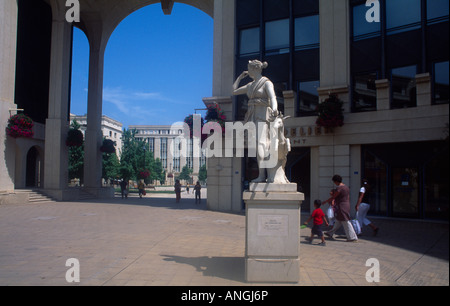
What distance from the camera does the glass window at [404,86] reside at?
13.3 m

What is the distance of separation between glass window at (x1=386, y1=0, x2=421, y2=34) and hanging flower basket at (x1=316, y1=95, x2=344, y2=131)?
12.7 feet

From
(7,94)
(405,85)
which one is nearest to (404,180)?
(405,85)

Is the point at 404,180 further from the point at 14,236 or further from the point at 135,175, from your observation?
the point at 135,175

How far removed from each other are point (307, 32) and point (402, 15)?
4.12 meters

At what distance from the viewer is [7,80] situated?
18.1 meters

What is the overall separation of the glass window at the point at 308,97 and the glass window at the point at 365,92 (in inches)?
68.2

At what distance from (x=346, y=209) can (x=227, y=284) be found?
510 cm

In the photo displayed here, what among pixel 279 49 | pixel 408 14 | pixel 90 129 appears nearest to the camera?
pixel 408 14

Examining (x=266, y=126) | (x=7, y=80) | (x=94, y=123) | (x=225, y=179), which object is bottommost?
(x=225, y=179)

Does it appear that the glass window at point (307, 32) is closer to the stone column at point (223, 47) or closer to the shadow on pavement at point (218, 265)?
the stone column at point (223, 47)

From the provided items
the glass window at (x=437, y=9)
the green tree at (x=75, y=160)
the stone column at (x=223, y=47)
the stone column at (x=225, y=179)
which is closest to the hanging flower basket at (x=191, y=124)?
the stone column at (x=225, y=179)

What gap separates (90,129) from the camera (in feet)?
83.0

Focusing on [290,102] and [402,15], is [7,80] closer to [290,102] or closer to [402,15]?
[290,102]

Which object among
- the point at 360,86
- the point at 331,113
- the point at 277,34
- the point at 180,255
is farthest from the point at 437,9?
the point at 180,255
